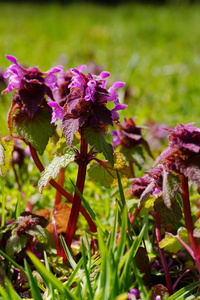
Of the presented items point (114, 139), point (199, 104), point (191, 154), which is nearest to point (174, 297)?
point (191, 154)

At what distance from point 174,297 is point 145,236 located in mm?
422

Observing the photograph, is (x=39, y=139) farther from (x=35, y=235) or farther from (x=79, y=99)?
(x=35, y=235)

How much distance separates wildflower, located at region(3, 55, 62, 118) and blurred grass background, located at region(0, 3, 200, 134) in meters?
0.48

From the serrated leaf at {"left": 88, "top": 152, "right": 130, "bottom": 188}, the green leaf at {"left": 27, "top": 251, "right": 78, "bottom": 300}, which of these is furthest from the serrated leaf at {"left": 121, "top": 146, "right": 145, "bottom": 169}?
the green leaf at {"left": 27, "top": 251, "right": 78, "bottom": 300}

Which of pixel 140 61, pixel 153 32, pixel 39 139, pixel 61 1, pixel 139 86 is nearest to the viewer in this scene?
pixel 39 139

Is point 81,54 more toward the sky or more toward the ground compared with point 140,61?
more toward the sky

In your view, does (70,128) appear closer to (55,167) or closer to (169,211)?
(55,167)

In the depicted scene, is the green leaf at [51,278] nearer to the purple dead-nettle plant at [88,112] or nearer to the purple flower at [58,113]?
the purple dead-nettle plant at [88,112]

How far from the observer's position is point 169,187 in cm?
109

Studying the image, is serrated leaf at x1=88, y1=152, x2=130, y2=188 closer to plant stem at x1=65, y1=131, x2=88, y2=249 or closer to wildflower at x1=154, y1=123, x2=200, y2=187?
plant stem at x1=65, y1=131, x2=88, y2=249

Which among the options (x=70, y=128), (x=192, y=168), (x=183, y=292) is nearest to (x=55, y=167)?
(x=70, y=128)

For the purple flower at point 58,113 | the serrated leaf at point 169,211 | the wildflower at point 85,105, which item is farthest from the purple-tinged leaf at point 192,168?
the purple flower at point 58,113

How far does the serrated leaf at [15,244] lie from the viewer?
1.28 meters

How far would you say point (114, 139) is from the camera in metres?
1.67
